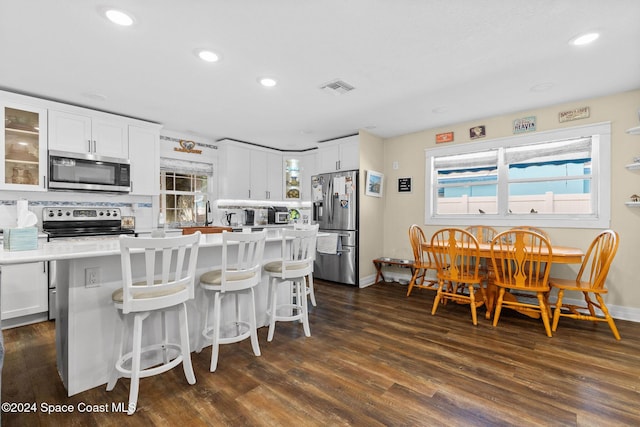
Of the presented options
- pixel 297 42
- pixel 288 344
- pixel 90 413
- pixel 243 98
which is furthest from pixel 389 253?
pixel 90 413

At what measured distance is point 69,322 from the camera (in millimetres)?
1867

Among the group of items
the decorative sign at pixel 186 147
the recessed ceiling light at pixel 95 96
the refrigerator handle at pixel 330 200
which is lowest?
the refrigerator handle at pixel 330 200

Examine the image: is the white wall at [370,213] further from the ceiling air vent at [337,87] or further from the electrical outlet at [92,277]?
the electrical outlet at [92,277]

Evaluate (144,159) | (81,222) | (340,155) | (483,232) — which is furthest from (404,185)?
(81,222)

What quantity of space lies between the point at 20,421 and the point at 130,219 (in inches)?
120

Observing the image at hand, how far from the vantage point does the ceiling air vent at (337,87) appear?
3.08m

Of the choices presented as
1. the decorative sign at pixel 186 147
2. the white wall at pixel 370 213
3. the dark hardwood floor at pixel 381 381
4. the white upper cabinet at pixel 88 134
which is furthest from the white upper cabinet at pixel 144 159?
the white wall at pixel 370 213

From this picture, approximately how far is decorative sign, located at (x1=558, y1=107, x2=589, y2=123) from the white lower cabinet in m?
6.13

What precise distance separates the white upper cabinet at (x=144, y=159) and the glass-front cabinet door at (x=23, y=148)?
900 mm

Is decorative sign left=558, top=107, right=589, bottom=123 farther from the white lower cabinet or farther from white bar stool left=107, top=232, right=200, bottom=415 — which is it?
the white lower cabinet

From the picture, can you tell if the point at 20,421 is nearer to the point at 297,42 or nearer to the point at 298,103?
the point at 297,42

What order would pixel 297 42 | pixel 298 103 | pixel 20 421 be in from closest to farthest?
pixel 20 421, pixel 297 42, pixel 298 103

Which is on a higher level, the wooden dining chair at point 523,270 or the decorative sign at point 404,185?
the decorative sign at point 404,185

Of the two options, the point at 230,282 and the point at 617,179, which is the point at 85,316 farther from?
the point at 617,179
